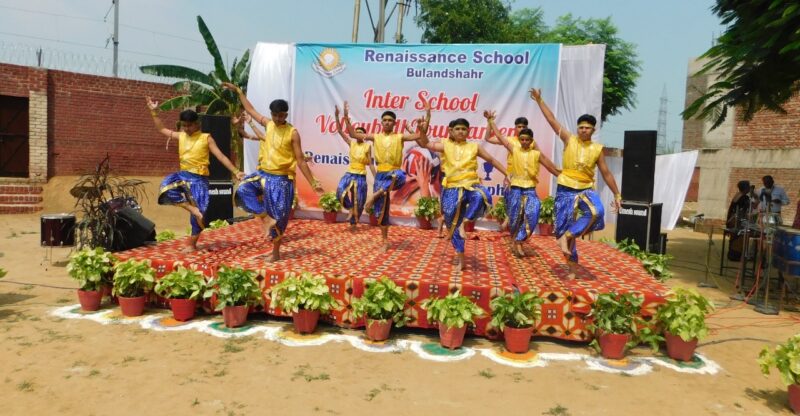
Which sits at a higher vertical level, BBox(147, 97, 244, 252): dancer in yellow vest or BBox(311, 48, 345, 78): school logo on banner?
BBox(311, 48, 345, 78): school logo on banner

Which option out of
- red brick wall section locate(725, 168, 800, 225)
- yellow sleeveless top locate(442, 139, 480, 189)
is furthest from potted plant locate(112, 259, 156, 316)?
red brick wall section locate(725, 168, 800, 225)

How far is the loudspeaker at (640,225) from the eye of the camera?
773 centimetres

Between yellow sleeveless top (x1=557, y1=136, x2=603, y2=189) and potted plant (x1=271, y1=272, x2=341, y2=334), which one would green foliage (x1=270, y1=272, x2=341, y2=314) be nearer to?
potted plant (x1=271, y1=272, x2=341, y2=334)

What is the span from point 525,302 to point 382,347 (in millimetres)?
1267

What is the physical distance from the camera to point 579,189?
5293 millimetres

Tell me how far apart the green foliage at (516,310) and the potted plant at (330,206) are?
18.7 ft

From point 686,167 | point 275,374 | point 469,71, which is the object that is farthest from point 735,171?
point 275,374

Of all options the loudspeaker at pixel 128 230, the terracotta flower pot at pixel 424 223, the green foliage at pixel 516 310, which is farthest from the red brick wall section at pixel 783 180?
the loudspeaker at pixel 128 230

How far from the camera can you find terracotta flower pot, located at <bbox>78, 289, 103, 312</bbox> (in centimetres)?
512

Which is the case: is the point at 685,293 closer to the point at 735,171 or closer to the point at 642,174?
the point at 642,174

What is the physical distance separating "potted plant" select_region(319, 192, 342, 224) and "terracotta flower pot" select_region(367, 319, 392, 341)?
5.36 m

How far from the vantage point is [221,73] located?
14320 mm

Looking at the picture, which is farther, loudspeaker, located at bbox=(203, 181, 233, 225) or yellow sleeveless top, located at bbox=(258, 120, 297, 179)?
loudspeaker, located at bbox=(203, 181, 233, 225)

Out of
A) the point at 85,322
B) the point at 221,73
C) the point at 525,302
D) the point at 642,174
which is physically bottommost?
the point at 85,322
